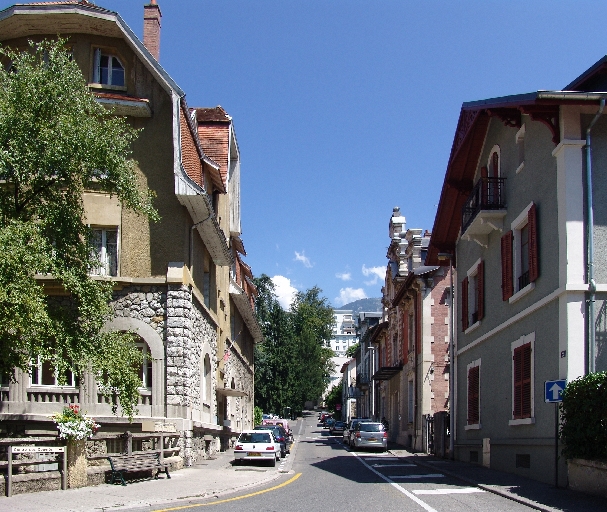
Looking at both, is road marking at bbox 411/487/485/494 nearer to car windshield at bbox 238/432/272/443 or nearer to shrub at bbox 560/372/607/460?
shrub at bbox 560/372/607/460

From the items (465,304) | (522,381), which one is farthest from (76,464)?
(465,304)

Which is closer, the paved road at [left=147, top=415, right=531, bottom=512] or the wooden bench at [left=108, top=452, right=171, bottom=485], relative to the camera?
the paved road at [left=147, top=415, right=531, bottom=512]

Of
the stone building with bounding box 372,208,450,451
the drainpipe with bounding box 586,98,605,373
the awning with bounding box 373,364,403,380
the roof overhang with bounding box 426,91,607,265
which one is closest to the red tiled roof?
the roof overhang with bounding box 426,91,607,265

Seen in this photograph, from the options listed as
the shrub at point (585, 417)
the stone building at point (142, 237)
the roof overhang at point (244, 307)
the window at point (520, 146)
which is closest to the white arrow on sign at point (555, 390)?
the shrub at point (585, 417)

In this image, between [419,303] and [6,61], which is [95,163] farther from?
[419,303]

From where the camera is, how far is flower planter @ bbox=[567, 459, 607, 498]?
49.7 feet

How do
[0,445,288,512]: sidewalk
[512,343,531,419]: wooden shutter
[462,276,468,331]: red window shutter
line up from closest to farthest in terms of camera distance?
[0,445,288,512]: sidewalk, [512,343,531,419]: wooden shutter, [462,276,468,331]: red window shutter

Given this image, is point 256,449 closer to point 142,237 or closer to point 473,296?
point 142,237

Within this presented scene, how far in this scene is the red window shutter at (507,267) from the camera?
22.3 metres

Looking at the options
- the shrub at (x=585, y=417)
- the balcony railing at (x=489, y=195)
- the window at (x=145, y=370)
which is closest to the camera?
the shrub at (x=585, y=417)

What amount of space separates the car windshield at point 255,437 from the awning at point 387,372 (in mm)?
22916

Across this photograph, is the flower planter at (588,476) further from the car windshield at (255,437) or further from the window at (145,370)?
the window at (145,370)

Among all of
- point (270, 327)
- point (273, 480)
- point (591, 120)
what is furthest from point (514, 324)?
point (270, 327)

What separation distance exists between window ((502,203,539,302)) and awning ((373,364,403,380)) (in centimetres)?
2755
